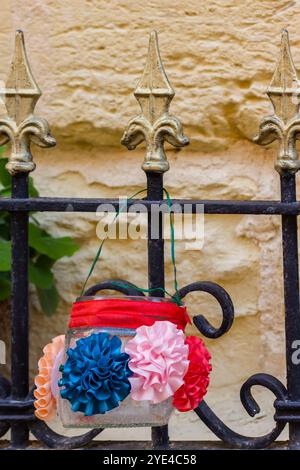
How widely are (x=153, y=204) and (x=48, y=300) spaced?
0.45 metres

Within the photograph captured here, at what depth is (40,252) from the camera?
161cm


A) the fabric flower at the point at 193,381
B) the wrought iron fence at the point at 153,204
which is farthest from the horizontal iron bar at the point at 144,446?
the fabric flower at the point at 193,381

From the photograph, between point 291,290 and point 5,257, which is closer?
point 291,290

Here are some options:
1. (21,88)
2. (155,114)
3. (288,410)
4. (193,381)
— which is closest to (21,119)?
(21,88)

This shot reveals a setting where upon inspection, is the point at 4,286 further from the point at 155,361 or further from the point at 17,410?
the point at 155,361

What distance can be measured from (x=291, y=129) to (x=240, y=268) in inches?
17.2

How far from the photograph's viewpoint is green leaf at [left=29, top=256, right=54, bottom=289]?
1598 millimetres

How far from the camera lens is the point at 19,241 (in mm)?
1284

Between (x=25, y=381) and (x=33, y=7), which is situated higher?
(x=33, y=7)

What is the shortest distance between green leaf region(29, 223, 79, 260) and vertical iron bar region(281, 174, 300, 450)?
18.7 inches
